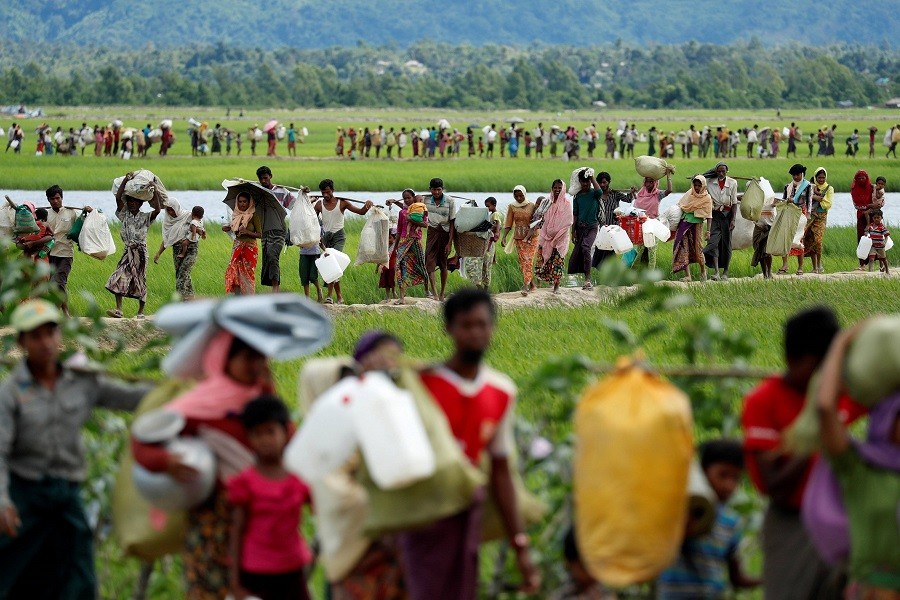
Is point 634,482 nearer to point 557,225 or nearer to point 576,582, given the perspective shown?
point 576,582

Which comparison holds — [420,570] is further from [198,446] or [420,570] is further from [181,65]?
[181,65]

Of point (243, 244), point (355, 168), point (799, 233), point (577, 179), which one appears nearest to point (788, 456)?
point (243, 244)

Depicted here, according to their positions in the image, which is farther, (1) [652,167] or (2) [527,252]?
(1) [652,167]

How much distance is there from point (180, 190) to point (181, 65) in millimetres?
136883

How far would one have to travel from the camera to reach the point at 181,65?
168 m

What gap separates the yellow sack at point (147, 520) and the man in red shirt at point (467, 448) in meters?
0.94

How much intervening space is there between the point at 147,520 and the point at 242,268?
9.24 meters

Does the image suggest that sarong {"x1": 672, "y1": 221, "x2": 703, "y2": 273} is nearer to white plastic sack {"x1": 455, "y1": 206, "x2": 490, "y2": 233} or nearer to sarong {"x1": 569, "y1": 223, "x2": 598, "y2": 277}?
sarong {"x1": 569, "y1": 223, "x2": 598, "y2": 277}

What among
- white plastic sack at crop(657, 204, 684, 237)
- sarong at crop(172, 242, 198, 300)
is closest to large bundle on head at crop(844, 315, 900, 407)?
sarong at crop(172, 242, 198, 300)

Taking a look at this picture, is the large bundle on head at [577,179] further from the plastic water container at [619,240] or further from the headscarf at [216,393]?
the headscarf at [216,393]

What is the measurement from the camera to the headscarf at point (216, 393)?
4.71m

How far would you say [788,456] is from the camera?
433 centimetres

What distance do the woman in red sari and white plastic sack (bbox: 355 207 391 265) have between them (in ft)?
5.08

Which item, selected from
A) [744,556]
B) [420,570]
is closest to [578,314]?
[744,556]
